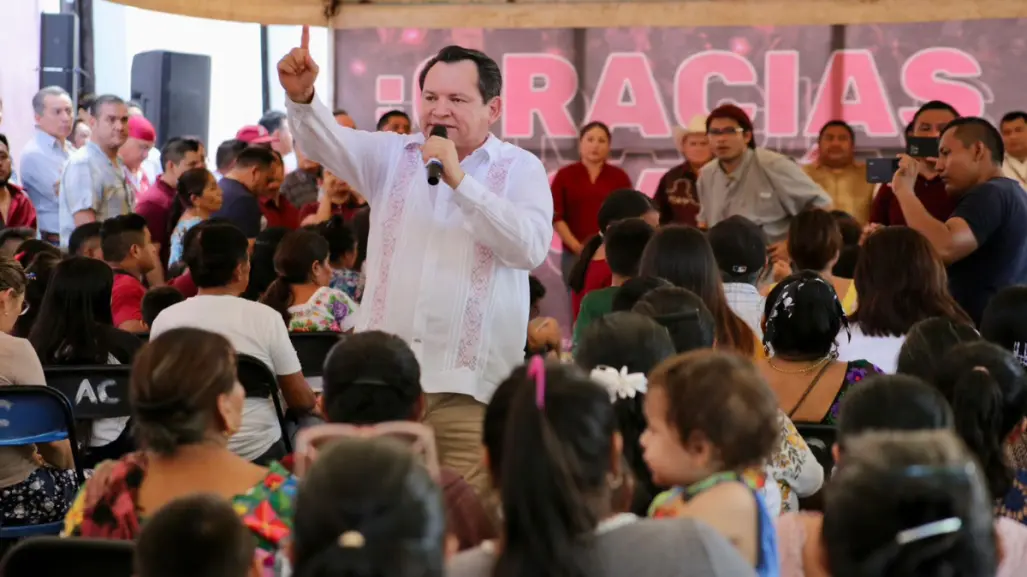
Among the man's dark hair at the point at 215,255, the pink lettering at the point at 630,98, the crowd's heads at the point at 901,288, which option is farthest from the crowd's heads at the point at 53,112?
the crowd's heads at the point at 901,288

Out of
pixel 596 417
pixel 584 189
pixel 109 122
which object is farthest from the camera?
pixel 584 189

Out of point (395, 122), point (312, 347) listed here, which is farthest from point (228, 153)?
point (312, 347)

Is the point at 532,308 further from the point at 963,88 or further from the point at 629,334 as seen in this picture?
the point at 963,88

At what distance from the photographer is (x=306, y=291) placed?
4.93 metres

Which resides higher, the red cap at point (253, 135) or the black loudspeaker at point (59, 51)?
the black loudspeaker at point (59, 51)

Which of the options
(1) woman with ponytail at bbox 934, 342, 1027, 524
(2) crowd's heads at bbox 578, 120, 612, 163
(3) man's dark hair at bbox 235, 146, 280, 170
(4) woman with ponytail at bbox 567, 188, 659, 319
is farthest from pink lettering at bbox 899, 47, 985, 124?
(1) woman with ponytail at bbox 934, 342, 1027, 524

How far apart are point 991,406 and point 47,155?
22.8 ft

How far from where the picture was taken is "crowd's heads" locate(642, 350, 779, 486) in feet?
6.79

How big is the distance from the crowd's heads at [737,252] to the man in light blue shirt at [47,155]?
498cm

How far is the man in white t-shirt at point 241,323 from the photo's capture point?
3.74m

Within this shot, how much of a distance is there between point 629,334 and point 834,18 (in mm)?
5987

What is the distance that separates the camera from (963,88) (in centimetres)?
850

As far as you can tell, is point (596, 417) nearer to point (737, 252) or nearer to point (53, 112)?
point (737, 252)

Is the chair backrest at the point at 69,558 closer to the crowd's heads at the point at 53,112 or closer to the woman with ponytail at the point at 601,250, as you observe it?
the woman with ponytail at the point at 601,250
